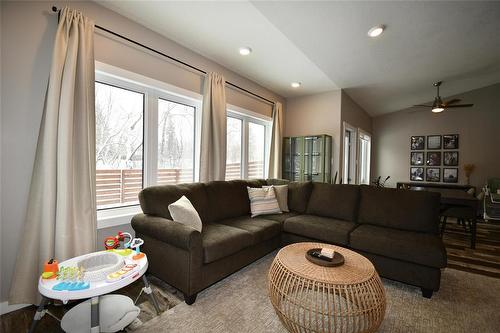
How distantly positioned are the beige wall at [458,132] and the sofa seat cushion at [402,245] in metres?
4.99

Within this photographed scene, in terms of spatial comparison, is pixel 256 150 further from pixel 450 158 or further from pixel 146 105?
pixel 450 158

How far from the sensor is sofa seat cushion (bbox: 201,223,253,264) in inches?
78.0

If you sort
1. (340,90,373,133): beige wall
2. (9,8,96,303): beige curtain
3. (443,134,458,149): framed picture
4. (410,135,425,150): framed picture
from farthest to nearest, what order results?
1. (410,135,425,150): framed picture
2. (443,134,458,149): framed picture
3. (340,90,373,133): beige wall
4. (9,8,96,303): beige curtain

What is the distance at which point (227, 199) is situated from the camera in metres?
3.04

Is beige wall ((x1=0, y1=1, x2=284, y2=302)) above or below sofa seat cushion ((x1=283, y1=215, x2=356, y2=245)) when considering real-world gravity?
above

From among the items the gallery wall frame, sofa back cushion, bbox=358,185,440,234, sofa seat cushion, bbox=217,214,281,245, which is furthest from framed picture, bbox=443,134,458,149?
sofa seat cushion, bbox=217,214,281,245

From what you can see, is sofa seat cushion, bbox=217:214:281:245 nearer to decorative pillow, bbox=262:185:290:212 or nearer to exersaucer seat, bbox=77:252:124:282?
decorative pillow, bbox=262:185:290:212

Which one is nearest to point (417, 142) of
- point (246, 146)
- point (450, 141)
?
A: point (450, 141)

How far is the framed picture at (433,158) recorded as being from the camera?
6.14 meters

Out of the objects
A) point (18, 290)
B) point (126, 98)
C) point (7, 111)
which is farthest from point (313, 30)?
point (18, 290)

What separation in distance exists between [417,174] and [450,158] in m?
0.83

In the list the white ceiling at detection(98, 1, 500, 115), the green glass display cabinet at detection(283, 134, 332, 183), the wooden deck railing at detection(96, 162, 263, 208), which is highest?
the white ceiling at detection(98, 1, 500, 115)

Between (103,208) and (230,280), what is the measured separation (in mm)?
1528

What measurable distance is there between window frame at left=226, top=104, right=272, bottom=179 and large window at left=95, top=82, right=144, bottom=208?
1514mm
